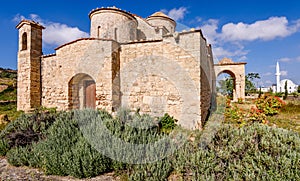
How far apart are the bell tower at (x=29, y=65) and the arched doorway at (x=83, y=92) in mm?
2106

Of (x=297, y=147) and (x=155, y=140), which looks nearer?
(x=297, y=147)

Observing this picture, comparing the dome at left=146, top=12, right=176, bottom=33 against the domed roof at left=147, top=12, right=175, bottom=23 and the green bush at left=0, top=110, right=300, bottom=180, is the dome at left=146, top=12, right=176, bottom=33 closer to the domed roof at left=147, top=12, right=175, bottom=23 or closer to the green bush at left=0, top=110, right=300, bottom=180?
the domed roof at left=147, top=12, right=175, bottom=23

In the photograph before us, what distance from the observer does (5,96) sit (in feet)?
41.4

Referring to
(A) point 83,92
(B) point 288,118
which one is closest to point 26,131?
(A) point 83,92

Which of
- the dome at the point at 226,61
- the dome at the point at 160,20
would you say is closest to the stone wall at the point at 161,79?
the dome at the point at 160,20

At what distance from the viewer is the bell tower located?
851 centimetres

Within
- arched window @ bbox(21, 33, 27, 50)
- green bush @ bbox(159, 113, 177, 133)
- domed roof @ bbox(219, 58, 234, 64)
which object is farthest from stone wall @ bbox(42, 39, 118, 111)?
domed roof @ bbox(219, 58, 234, 64)

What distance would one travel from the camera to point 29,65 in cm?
854

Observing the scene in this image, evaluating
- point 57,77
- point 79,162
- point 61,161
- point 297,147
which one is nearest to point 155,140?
point 79,162

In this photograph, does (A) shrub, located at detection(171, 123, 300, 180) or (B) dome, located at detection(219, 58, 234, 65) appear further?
(B) dome, located at detection(219, 58, 234, 65)

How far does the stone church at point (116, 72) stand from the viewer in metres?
6.30

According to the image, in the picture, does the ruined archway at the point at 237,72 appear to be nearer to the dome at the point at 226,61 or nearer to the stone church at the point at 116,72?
the dome at the point at 226,61

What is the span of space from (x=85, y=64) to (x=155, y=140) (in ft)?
16.1

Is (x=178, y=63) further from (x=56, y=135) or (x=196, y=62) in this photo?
(x=56, y=135)
